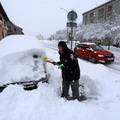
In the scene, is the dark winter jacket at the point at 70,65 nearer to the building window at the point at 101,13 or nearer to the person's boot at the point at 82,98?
the person's boot at the point at 82,98

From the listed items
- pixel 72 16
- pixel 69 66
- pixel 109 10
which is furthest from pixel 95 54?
pixel 109 10

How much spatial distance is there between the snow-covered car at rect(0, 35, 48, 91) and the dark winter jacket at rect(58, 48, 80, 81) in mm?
651

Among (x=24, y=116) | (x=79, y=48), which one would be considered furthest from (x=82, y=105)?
(x=79, y=48)

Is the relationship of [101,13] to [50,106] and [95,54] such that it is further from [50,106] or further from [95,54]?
[50,106]

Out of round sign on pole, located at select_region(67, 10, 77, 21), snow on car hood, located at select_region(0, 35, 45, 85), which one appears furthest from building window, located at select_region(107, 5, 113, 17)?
snow on car hood, located at select_region(0, 35, 45, 85)

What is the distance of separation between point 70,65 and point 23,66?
4.09 feet

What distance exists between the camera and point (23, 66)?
560 cm

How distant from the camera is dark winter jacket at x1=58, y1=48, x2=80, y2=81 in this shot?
5.40 m

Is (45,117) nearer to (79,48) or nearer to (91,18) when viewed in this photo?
(79,48)

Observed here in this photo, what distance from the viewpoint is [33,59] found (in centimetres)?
581

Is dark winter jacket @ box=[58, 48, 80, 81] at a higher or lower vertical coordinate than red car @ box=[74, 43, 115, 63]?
higher

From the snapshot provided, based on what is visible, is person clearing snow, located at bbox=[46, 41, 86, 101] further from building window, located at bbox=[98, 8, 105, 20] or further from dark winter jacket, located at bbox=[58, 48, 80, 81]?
building window, located at bbox=[98, 8, 105, 20]

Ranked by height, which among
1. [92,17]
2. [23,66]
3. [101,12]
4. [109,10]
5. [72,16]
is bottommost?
[23,66]

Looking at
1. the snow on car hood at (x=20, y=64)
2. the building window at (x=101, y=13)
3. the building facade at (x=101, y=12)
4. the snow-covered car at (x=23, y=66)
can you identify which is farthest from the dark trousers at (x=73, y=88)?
the building window at (x=101, y=13)
